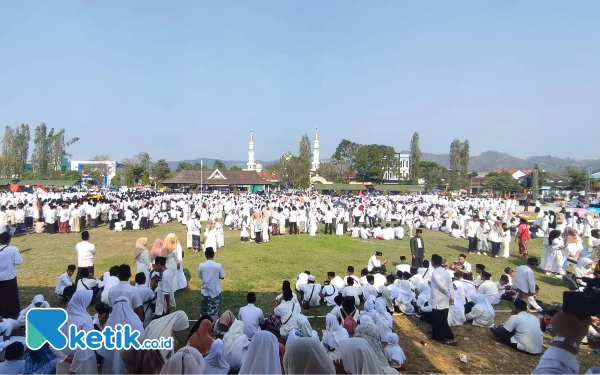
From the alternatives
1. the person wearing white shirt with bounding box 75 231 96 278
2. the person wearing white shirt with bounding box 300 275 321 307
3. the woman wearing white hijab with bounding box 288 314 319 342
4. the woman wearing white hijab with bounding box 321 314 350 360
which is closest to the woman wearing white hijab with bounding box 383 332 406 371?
the woman wearing white hijab with bounding box 321 314 350 360

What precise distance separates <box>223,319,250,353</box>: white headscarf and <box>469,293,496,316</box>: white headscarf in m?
4.61

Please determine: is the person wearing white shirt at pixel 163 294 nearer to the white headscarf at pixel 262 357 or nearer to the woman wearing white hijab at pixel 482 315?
the white headscarf at pixel 262 357

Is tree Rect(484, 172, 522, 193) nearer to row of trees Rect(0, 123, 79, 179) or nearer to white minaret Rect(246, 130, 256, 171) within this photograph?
white minaret Rect(246, 130, 256, 171)

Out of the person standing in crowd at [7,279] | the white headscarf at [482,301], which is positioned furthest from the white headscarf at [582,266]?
the person standing in crowd at [7,279]

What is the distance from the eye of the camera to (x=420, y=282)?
A: 709 centimetres

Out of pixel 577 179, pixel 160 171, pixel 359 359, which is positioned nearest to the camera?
pixel 359 359

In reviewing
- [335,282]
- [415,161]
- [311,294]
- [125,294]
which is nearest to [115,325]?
[125,294]

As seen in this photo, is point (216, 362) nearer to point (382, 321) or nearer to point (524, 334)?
point (382, 321)

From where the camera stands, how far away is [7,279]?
5473mm

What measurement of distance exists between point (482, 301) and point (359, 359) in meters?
4.68

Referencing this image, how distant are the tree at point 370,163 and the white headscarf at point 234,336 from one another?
5590 cm

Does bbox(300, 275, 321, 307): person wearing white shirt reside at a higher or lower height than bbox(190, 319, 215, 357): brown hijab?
lower

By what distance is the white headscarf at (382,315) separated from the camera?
5.19m

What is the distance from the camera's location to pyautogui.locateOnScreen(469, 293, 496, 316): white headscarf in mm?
6269
